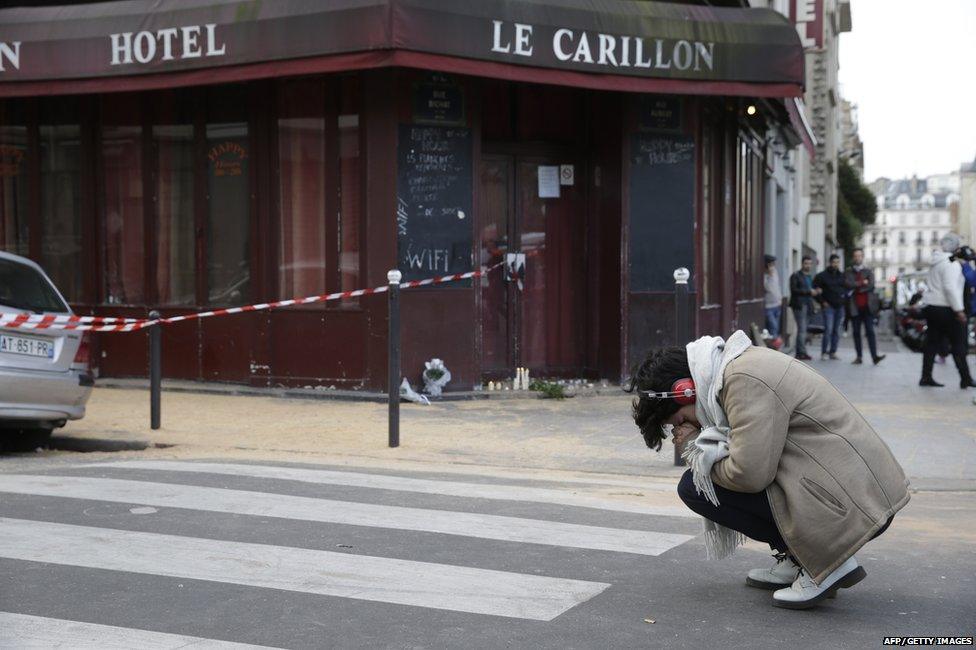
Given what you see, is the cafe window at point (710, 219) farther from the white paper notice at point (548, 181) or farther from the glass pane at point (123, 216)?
the glass pane at point (123, 216)

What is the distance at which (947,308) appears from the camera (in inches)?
571

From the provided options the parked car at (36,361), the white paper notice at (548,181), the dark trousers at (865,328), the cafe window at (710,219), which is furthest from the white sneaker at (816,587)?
the dark trousers at (865,328)

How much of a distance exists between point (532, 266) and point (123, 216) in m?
Result: 4.84

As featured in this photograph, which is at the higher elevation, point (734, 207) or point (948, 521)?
point (734, 207)

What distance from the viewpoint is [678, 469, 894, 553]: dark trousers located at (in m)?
4.55

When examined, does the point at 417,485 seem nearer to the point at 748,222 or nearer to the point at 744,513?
the point at 744,513

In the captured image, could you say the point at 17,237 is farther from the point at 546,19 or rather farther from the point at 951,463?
the point at 951,463

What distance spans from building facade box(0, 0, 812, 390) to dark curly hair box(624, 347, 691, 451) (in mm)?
7690

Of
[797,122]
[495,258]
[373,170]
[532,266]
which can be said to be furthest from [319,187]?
[797,122]

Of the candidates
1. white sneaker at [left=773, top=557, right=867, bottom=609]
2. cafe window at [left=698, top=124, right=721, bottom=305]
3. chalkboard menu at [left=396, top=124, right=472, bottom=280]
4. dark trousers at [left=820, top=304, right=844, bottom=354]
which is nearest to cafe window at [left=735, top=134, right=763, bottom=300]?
dark trousers at [left=820, top=304, right=844, bottom=354]

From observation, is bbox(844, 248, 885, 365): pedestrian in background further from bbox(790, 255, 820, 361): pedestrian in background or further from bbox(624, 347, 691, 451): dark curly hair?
bbox(624, 347, 691, 451): dark curly hair

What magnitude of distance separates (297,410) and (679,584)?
7292 millimetres

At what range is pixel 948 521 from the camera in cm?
683

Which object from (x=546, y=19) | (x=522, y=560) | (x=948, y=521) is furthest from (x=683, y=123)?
(x=522, y=560)
